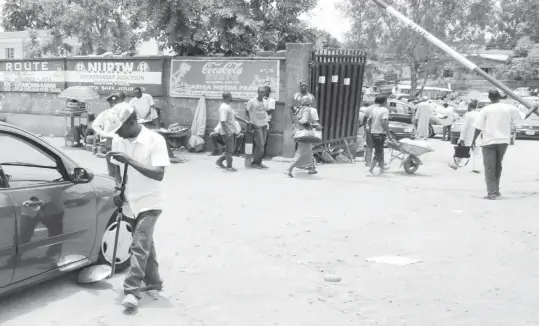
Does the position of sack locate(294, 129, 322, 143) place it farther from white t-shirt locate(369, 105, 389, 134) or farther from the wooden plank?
the wooden plank

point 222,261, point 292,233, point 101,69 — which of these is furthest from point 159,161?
point 101,69

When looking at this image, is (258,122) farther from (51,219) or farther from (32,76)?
(32,76)

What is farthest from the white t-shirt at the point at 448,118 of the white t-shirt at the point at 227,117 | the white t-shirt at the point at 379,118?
the white t-shirt at the point at 227,117

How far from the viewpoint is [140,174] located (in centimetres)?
487

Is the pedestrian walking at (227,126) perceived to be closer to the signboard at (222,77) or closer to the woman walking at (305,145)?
the woman walking at (305,145)

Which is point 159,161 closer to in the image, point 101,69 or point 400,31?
point 101,69

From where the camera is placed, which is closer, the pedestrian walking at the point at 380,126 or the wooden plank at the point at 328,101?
the pedestrian walking at the point at 380,126

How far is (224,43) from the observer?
58.5 ft

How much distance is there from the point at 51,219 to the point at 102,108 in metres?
13.2

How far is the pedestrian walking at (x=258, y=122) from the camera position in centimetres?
1281

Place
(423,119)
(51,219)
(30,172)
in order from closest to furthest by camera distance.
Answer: (51,219) → (30,172) → (423,119)

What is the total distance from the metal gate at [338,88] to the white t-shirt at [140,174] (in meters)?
9.11

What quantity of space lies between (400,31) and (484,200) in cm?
3172

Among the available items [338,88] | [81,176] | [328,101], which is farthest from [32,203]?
[338,88]
